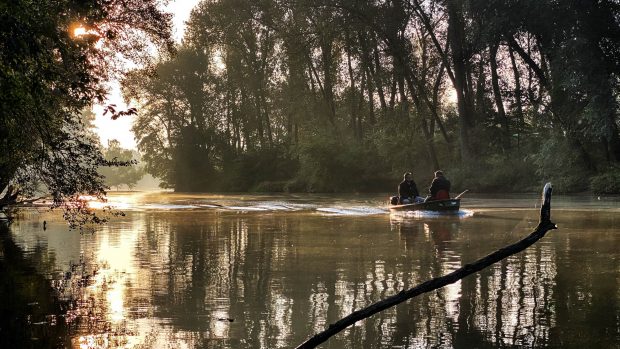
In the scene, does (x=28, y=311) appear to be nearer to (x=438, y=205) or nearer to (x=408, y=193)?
(x=438, y=205)

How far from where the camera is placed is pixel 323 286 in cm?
1060

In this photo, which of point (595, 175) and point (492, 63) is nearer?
point (595, 175)

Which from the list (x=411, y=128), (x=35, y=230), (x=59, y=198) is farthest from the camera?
(x=411, y=128)

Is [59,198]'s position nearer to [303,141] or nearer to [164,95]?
[303,141]

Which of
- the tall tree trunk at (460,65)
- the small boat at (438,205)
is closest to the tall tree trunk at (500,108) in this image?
the tall tree trunk at (460,65)

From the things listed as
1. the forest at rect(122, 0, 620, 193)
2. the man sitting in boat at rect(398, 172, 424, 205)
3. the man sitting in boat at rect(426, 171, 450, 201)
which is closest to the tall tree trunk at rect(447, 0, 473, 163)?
the forest at rect(122, 0, 620, 193)

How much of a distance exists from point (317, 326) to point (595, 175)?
34.7 m

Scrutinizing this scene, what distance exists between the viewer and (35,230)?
72.2 feet

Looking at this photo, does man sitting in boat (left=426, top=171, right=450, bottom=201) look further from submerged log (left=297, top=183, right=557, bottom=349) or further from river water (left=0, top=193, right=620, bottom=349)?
submerged log (left=297, top=183, right=557, bottom=349)

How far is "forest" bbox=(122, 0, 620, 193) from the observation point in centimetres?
3766

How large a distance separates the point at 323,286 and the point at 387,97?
52.1m

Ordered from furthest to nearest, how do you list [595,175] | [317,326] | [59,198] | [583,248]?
1. [595,175]
2. [583,248]
3. [59,198]
4. [317,326]

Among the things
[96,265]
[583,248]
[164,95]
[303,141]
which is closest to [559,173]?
[303,141]

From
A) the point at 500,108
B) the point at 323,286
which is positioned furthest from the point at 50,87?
the point at 500,108
